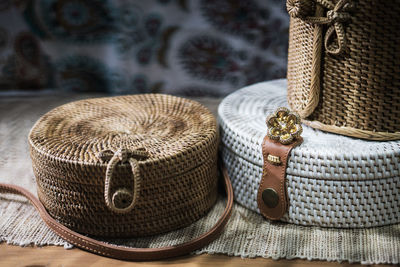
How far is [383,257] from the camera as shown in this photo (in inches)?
36.4

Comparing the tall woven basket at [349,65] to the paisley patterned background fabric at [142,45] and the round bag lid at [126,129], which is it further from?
the paisley patterned background fabric at [142,45]

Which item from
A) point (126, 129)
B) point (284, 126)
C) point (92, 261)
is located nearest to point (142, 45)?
point (126, 129)

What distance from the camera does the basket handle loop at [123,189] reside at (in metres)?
0.91

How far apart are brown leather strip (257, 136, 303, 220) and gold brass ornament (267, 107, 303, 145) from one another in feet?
0.05

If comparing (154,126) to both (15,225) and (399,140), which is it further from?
(399,140)

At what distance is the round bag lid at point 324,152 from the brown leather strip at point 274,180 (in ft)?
0.05

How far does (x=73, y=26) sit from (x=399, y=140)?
4.19 ft

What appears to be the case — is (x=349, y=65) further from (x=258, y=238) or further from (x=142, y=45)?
(x=142, y=45)

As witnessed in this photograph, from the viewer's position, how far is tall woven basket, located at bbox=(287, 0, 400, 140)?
93cm

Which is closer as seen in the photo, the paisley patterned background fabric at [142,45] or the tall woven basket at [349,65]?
the tall woven basket at [349,65]

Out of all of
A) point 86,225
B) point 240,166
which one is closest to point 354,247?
point 240,166

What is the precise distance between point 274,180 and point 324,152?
130 millimetres

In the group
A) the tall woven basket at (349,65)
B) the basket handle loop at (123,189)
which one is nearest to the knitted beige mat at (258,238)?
the basket handle loop at (123,189)

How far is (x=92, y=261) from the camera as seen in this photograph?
0.94 meters
